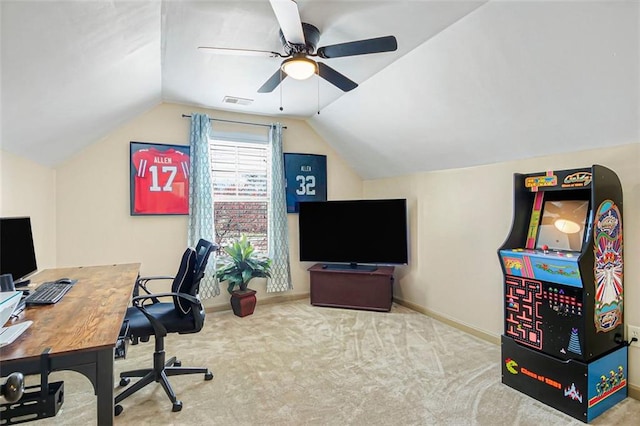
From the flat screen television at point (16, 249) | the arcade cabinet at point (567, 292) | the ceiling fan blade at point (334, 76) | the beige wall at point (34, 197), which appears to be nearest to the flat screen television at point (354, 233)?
the arcade cabinet at point (567, 292)

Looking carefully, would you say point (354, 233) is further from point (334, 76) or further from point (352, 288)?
point (334, 76)

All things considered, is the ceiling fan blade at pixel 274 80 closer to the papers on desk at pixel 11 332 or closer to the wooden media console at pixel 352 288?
the papers on desk at pixel 11 332

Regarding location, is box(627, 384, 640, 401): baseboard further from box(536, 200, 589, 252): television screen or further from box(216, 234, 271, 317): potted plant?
box(216, 234, 271, 317): potted plant

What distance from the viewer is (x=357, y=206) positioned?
166 inches

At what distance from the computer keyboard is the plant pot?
1.97m

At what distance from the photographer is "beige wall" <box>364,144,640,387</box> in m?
2.24

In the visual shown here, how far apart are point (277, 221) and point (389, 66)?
2.36 m

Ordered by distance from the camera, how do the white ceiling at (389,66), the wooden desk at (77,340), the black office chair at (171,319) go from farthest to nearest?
the black office chair at (171,319), the white ceiling at (389,66), the wooden desk at (77,340)

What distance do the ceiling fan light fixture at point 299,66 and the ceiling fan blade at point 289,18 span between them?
11cm

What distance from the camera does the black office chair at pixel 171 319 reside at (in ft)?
7.10

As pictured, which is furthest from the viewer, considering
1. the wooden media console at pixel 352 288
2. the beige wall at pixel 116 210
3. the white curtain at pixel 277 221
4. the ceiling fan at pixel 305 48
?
the white curtain at pixel 277 221

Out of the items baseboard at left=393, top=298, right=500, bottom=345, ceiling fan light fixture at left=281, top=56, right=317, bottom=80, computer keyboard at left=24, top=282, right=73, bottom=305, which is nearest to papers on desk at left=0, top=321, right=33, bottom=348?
computer keyboard at left=24, top=282, right=73, bottom=305

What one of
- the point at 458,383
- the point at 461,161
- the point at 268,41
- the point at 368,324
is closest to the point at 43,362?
the point at 268,41

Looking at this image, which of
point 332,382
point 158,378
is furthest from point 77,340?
point 332,382
